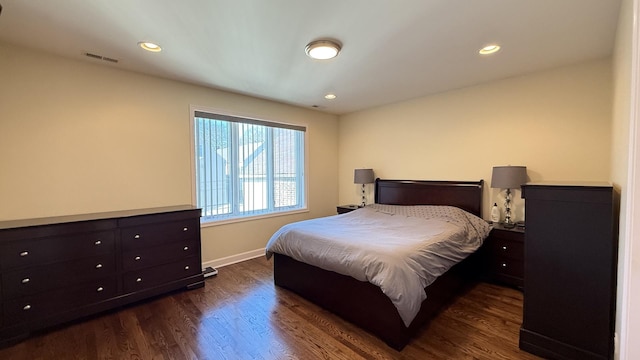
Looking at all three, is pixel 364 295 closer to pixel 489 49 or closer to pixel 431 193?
pixel 431 193

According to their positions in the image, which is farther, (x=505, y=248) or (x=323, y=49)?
(x=505, y=248)

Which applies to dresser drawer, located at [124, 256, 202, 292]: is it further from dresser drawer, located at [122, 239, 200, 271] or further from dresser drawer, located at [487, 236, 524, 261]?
dresser drawer, located at [487, 236, 524, 261]

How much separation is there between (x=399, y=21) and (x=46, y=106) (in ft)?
10.7

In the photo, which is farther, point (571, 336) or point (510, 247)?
point (510, 247)

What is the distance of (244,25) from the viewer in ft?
6.57

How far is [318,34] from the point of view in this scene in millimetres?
2123

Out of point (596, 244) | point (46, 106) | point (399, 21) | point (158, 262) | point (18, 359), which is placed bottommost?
point (18, 359)

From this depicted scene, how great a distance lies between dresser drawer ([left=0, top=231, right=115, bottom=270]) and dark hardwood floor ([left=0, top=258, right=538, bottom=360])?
606 millimetres

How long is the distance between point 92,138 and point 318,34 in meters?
2.55

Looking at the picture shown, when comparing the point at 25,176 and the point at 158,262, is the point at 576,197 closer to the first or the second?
the point at 158,262

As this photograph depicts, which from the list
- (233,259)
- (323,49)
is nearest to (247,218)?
(233,259)

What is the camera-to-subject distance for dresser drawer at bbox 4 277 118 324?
2.05 m

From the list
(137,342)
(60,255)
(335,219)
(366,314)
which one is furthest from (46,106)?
(366,314)

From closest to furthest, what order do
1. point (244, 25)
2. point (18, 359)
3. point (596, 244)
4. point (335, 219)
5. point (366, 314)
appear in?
point (596, 244) < point (18, 359) < point (244, 25) < point (366, 314) < point (335, 219)
